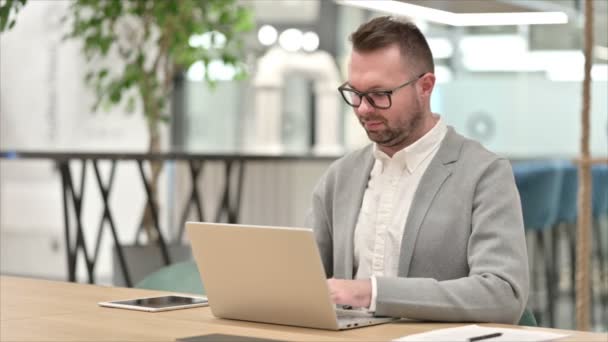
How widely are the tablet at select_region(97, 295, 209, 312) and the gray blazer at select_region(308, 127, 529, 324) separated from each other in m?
0.33

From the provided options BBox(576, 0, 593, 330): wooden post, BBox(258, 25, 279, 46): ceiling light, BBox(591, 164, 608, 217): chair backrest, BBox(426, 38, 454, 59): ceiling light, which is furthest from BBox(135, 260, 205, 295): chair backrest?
BBox(258, 25, 279, 46): ceiling light

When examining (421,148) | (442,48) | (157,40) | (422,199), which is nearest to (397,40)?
(421,148)

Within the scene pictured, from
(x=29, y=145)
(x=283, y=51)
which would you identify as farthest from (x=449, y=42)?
(x=29, y=145)

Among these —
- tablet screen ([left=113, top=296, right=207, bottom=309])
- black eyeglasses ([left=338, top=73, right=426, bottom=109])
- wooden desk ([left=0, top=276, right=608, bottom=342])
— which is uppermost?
black eyeglasses ([left=338, top=73, right=426, bottom=109])

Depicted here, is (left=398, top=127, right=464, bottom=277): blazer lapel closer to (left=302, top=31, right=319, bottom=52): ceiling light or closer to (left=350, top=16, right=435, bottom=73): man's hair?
(left=350, top=16, right=435, bottom=73): man's hair

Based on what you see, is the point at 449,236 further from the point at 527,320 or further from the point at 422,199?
the point at 527,320

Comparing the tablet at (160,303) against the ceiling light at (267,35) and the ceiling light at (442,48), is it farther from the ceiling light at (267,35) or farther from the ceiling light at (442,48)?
the ceiling light at (267,35)

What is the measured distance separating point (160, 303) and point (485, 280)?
71 cm

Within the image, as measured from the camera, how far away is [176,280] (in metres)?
3.13

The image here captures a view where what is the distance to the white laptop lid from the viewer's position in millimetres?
2115

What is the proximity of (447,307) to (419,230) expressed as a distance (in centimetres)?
31

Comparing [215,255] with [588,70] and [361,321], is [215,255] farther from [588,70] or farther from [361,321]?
[588,70]

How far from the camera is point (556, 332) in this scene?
84.4 inches

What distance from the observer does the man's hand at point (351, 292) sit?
2246 mm
